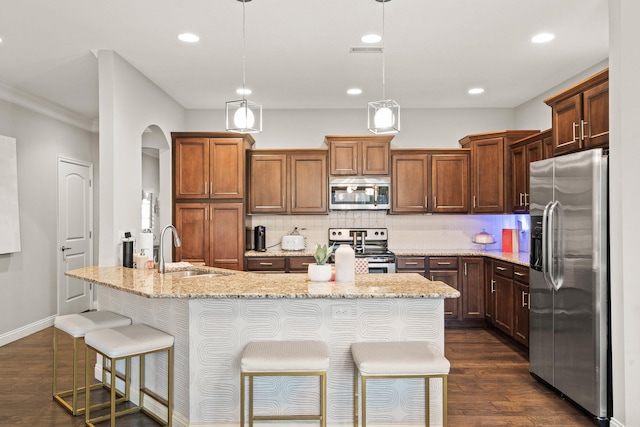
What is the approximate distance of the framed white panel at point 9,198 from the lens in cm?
489

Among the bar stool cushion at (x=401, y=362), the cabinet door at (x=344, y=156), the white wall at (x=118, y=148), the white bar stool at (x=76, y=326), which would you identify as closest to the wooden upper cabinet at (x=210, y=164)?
the white wall at (x=118, y=148)

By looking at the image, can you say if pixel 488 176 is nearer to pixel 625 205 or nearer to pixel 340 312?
pixel 625 205

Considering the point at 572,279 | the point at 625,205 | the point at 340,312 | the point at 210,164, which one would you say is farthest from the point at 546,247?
the point at 210,164

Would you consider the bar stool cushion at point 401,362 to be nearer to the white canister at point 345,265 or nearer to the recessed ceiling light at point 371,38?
the white canister at point 345,265

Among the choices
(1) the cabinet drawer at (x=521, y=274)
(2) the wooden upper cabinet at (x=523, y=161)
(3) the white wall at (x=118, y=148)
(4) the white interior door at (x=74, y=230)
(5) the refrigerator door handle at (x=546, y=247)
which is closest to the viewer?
(5) the refrigerator door handle at (x=546, y=247)

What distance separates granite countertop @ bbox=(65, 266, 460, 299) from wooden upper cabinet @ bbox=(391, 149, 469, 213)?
2.64 m

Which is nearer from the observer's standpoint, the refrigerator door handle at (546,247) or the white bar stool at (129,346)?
the white bar stool at (129,346)

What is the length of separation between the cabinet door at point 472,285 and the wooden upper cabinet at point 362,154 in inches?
58.5

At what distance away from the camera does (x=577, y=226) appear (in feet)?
10.2

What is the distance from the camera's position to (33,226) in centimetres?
548

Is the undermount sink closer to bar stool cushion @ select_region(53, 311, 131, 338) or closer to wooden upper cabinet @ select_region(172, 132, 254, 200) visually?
bar stool cushion @ select_region(53, 311, 131, 338)

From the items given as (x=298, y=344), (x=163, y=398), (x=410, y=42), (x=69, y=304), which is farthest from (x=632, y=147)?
(x=69, y=304)

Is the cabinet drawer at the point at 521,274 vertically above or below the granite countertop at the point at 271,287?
below

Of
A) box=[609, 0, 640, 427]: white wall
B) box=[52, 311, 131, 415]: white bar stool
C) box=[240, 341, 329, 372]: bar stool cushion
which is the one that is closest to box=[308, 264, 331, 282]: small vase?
box=[240, 341, 329, 372]: bar stool cushion
